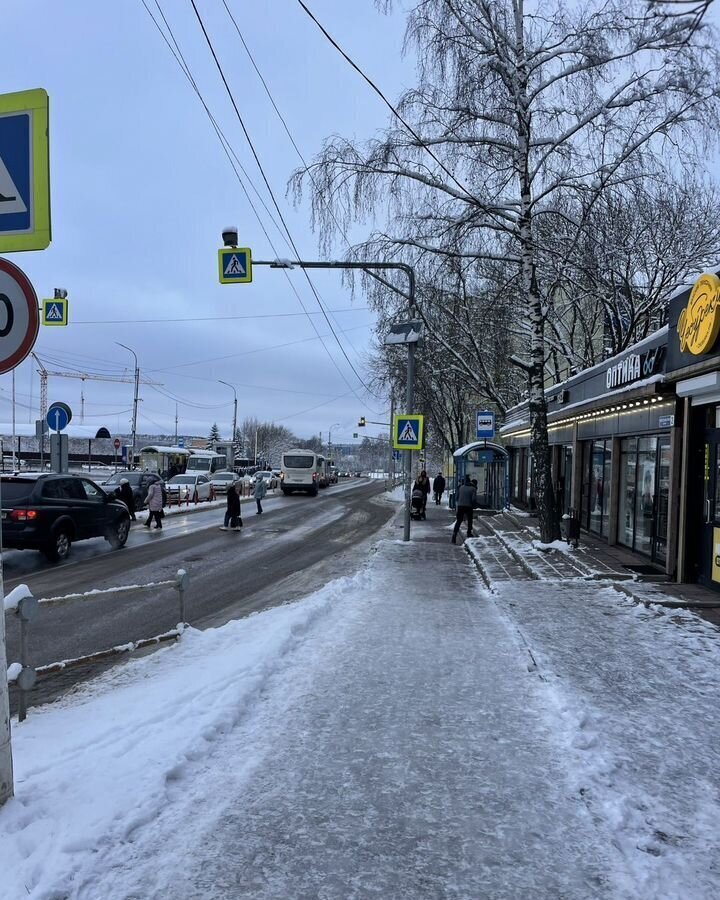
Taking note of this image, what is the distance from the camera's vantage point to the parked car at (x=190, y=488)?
32.7 m

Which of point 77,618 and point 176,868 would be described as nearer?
point 176,868

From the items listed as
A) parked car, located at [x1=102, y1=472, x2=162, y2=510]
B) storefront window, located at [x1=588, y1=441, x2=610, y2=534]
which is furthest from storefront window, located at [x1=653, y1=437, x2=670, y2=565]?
parked car, located at [x1=102, y1=472, x2=162, y2=510]

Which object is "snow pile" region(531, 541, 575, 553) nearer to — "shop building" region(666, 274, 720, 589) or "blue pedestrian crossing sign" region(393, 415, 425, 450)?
"shop building" region(666, 274, 720, 589)

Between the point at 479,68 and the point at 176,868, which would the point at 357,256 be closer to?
the point at 479,68

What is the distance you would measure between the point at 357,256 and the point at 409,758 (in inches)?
570

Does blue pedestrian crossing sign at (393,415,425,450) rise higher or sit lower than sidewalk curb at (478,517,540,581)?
higher

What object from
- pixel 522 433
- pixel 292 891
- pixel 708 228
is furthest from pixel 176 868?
pixel 522 433

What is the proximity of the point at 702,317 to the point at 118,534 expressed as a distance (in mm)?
13134

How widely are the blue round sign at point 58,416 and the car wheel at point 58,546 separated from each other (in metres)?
3.31

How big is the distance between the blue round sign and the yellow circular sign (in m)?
13.3

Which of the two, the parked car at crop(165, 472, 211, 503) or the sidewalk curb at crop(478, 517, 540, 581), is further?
the parked car at crop(165, 472, 211, 503)

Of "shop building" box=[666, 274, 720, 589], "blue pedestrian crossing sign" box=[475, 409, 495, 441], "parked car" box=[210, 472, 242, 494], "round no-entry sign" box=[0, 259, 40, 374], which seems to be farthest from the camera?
"parked car" box=[210, 472, 242, 494]

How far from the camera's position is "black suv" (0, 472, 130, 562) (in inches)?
497

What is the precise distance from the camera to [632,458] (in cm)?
1345
